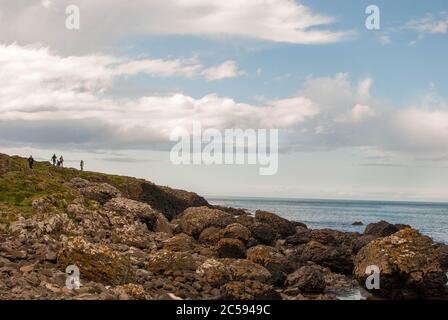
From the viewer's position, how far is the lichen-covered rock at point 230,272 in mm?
31875

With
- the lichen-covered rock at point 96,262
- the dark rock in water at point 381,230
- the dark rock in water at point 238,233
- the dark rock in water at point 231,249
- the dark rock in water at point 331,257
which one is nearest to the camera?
the lichen-covered rock at point 96,262

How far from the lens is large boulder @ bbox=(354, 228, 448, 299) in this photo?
34312 millimetres

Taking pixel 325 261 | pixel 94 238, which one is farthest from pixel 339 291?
pixel 94 238

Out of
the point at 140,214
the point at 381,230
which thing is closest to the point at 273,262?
the point at 140,214

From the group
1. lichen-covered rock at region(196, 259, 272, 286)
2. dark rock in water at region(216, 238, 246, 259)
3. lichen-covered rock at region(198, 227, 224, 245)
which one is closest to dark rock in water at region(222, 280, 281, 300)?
lichen-covered rock at region(196, 259, 272, 286)

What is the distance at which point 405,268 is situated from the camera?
34.5 meters

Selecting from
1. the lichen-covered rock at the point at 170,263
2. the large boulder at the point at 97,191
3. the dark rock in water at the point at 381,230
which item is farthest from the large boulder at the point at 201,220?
the dark rock in water at the point at 381,230

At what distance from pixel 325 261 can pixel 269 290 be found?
556 inches

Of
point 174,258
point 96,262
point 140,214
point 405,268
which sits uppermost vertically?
point 140,214

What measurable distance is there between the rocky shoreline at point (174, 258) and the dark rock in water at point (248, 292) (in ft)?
0.18

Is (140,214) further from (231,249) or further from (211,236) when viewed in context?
(231,249)

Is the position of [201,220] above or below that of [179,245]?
above

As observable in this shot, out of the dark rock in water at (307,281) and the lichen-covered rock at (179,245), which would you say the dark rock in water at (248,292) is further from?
the lichen-covered rock at (179,245)

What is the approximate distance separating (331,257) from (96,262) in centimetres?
1971
